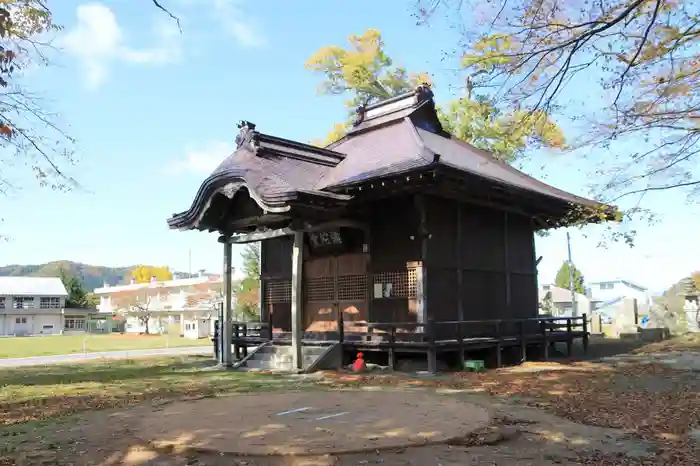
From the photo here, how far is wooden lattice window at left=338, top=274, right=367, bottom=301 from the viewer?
51.3 ft

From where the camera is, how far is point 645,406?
878cm

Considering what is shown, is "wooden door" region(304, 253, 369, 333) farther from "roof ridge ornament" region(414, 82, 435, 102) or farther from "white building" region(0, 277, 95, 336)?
"white building" region(0, 277, 95, 336)

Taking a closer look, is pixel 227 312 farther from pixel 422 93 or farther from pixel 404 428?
pixel 404 428

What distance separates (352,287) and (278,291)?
3222 millimetres

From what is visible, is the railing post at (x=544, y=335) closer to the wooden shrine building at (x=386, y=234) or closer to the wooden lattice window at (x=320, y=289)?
the wooden shrine building at (x=386, y=234)

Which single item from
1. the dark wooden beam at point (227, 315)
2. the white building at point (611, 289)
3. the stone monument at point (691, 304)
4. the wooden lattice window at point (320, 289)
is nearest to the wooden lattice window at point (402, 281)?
the wooden lattice window at point (320, 289)

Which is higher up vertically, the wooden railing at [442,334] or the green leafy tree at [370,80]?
the green leafy tree at [370,80]

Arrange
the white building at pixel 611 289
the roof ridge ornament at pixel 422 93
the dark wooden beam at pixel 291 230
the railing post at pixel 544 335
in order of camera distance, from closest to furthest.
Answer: the dark wooden beam at pixel 291 230, the railing post at pixel 544 335, the roof ridge ornament at pixel 422 93, the white building at pixel 611 289

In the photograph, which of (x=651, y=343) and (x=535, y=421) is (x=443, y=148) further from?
(x=651, y=343)

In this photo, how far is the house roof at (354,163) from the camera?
13844mm

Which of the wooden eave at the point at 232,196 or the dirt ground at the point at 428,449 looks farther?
the wooden eave at the point at 232,196

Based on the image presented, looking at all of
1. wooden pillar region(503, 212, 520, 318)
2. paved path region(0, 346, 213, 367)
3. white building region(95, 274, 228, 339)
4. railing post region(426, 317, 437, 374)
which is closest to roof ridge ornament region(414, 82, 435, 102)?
wooden pillar region(503, 212, 520, 318)

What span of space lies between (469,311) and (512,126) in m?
8.41

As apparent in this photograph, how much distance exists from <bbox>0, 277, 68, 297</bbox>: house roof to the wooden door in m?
62.0
